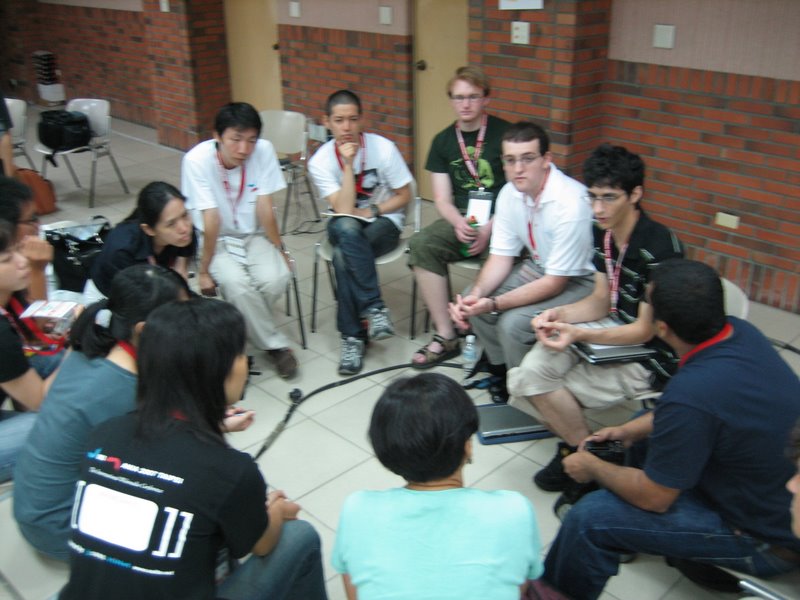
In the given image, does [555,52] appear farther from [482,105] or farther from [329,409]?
[329,409]

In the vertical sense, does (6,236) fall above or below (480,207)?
above

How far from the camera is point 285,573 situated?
1713 millimetres

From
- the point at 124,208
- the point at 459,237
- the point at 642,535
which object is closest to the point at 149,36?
the point at 124,208

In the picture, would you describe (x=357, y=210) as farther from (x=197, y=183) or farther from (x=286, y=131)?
(x=286, y=131)

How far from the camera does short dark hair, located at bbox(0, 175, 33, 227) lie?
2871 mm

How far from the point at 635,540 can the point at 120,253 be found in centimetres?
216

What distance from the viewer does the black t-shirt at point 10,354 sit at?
207 centimetres

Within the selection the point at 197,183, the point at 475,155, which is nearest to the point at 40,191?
the point at 197,183

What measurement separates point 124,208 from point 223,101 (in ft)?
5.92

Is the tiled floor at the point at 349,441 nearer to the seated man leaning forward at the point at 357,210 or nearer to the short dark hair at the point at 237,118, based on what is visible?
the seated man leaning forward at the point at 357,210

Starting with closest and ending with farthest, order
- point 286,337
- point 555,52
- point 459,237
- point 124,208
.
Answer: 1. point 459,237
2. point 286,337
3. point 555,52
4. point 124,208

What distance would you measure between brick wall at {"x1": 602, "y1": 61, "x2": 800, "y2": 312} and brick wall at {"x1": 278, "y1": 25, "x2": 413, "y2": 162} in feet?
5.47

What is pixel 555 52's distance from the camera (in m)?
4.05

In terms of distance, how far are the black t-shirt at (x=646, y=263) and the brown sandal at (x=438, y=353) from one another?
43.5 inches
